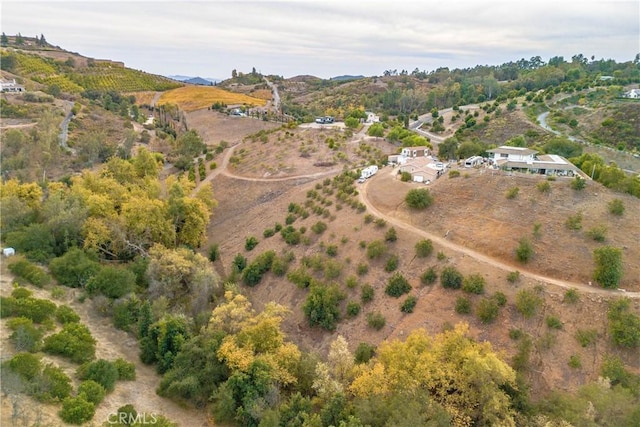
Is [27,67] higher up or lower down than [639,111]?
higher up

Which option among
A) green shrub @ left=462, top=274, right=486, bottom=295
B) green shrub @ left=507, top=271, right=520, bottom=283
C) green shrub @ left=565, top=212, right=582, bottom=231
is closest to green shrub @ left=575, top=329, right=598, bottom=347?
green shrub @ left=507, top=271, right=520, bottom=283

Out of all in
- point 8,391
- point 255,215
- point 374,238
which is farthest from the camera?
point 255,215

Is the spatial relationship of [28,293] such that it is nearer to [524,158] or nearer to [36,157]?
[36,157]

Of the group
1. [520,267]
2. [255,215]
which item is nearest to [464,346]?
[520,267]

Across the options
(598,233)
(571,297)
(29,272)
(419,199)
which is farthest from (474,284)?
(29,272)

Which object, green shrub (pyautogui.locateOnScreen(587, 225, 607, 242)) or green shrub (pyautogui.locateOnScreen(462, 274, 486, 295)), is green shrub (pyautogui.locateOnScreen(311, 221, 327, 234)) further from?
green shrub (pyautogui.locateOnScreen(587, 225, 607, 242))

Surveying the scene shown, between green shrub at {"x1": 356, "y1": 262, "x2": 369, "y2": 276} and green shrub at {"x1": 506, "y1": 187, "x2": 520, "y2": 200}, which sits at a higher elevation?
green shrub at {"x1": 506, "y1": 187, "x2": 520, "y2": 200}

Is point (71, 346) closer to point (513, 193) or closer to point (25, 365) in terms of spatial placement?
point (25, 365)
